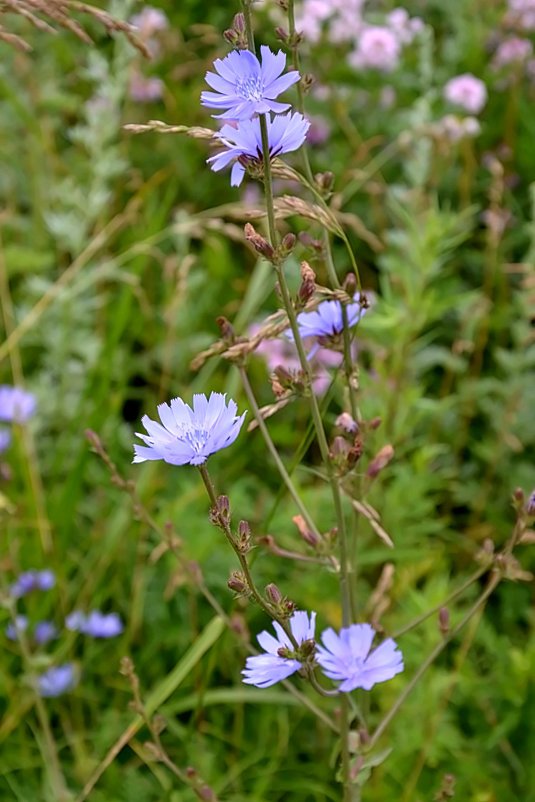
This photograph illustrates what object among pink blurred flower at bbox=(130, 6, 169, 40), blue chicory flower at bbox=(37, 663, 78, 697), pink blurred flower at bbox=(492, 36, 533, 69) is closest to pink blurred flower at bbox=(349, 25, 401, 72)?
pink blurred flower at bbox=(492, 36, 533, 69)

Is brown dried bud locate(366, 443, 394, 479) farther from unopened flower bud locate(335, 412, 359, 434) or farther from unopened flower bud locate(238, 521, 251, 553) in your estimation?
unopened flower bud locate(238, 521, 251, 553)

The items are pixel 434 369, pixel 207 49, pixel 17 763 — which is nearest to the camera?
pixel 17 763

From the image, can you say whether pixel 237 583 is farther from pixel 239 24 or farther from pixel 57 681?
pixel 57 681

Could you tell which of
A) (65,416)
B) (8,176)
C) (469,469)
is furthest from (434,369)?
(8,176)

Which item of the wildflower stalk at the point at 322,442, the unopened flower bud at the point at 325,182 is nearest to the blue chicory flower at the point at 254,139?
the wildflower stalk at the point at 322,442

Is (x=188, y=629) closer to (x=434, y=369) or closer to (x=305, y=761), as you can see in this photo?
(x=305, y=761)

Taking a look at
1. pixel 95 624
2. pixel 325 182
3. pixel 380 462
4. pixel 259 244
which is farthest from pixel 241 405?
pixel 259 244
